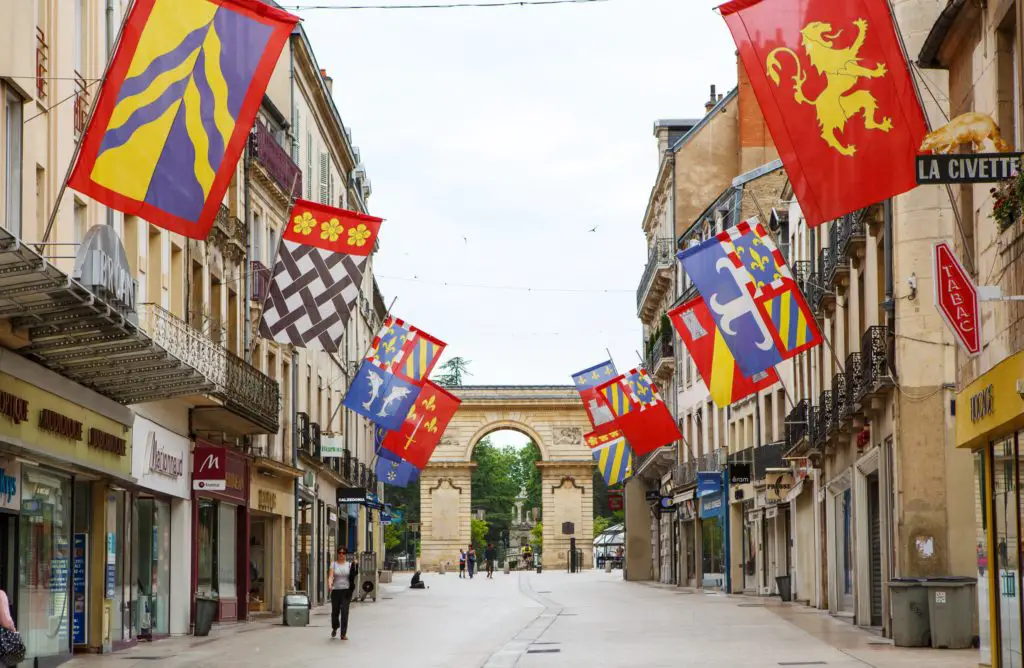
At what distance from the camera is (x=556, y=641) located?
2456 centimetres

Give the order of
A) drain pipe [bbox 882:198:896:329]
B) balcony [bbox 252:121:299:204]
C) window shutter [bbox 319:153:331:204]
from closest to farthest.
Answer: drain pipe [bbox 882:198:896:329] → balcony [bbox 252:121:299:204] → window shutter [bbox 319:153:331:204]

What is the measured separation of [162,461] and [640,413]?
18.9m

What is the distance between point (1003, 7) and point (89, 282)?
10.0 m

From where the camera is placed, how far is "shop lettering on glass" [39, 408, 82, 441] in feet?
62.9

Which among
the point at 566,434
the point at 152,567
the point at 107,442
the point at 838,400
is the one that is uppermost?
the point at 566,434

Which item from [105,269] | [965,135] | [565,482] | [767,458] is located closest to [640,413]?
[767,458]

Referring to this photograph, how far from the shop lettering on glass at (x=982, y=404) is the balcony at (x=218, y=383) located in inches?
437

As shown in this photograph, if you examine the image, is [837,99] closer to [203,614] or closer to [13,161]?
[13,161]

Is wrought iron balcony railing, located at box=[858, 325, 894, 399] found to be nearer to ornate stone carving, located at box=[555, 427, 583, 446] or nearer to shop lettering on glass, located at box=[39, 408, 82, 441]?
shop lettering on glass, located at box=[39, 408, 82, 441]

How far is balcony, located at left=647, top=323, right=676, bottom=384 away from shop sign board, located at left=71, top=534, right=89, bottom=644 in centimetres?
4075

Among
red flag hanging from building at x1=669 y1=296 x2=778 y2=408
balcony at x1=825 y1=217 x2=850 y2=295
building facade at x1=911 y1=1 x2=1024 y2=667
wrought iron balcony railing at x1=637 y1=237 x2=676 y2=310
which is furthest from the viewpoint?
wrought iron balcony railing at x1=637 y1=237 x2=676 y2=310

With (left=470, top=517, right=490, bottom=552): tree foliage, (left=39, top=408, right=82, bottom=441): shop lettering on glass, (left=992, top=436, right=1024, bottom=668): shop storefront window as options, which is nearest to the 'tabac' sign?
(left=992, top=436, right=1024, bottom=668): shop storefront window

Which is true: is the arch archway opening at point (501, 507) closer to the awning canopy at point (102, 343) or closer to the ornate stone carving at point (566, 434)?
the ornate stone carving at point (566, 434)

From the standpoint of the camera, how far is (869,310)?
90.3 feet
